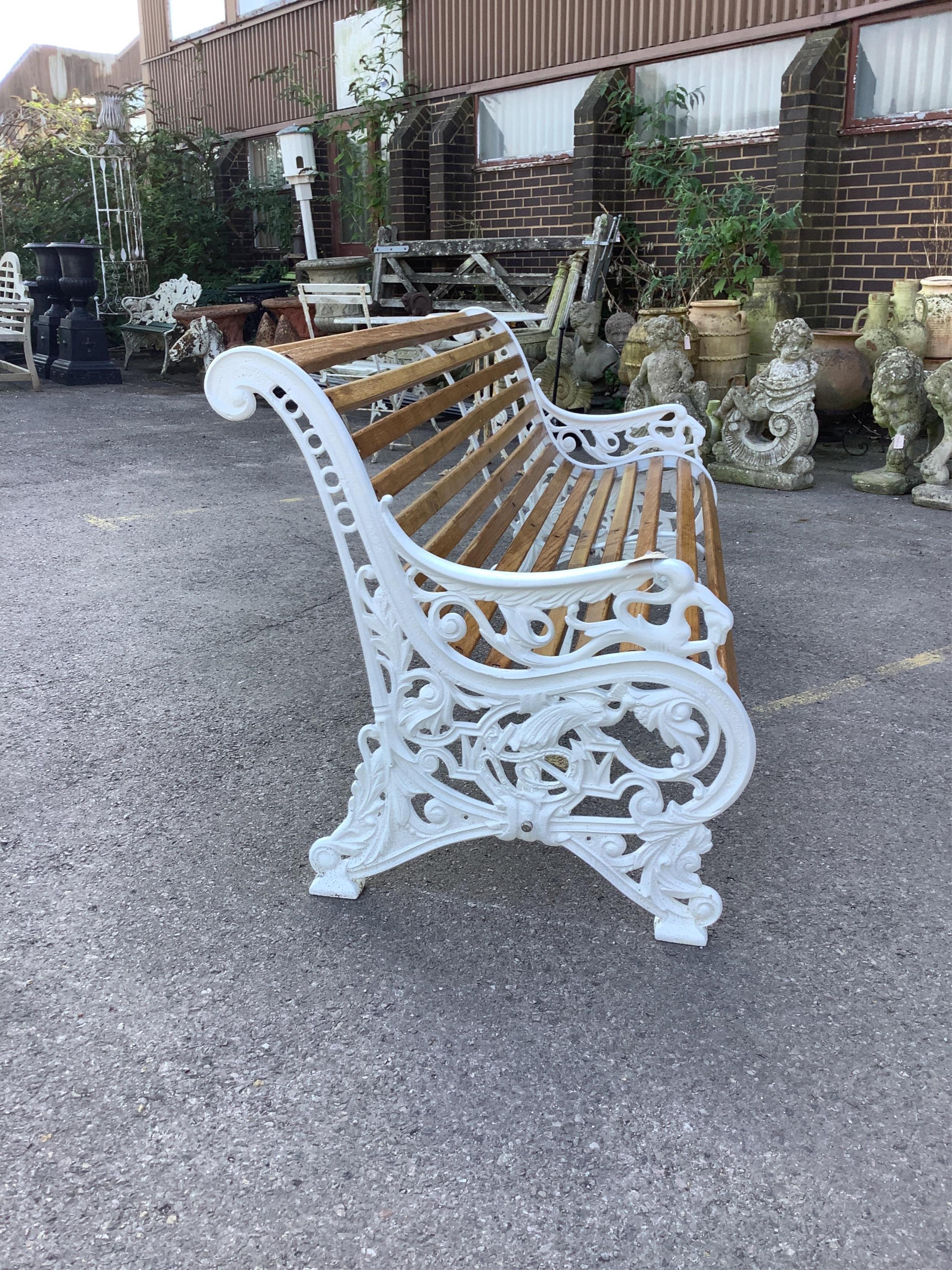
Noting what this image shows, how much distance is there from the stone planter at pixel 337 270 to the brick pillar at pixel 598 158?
9.57ft

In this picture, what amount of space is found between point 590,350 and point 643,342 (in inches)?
38.1

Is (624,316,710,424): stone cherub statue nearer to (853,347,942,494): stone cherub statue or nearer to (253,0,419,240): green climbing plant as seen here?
(853,347,942,494): stone cherub statue

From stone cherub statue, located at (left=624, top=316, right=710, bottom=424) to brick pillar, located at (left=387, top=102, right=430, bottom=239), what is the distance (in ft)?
20.9

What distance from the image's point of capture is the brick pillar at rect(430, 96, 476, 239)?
12.3 m

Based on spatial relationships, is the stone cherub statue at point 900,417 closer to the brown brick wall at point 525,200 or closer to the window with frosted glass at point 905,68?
the window with frosted glass at point 905,68

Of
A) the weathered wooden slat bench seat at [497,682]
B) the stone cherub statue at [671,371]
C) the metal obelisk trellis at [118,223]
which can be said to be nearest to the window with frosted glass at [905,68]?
the stone cherub statue at [671,371]

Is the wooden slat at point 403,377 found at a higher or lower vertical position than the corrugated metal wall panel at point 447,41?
lower

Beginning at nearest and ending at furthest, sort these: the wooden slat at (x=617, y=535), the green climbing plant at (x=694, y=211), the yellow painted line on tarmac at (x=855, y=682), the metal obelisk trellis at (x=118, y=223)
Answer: the wooden slat at (x=617, y=535) → the yellow painted line on tarmac at (x=855, y=682) → the green climbing plant at (x=694, y=211) → the metal obelisk trellis at (x=118, y=223)

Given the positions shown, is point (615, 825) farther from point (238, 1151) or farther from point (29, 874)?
point (29, 874)

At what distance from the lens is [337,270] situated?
41.2 ft

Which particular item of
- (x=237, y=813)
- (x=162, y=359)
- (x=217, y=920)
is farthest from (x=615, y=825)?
(x=162, y=359)

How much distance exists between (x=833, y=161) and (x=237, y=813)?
819 centimetres

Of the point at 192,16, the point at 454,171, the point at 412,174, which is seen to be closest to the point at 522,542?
the point at 454,171

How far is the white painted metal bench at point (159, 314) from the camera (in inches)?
513
